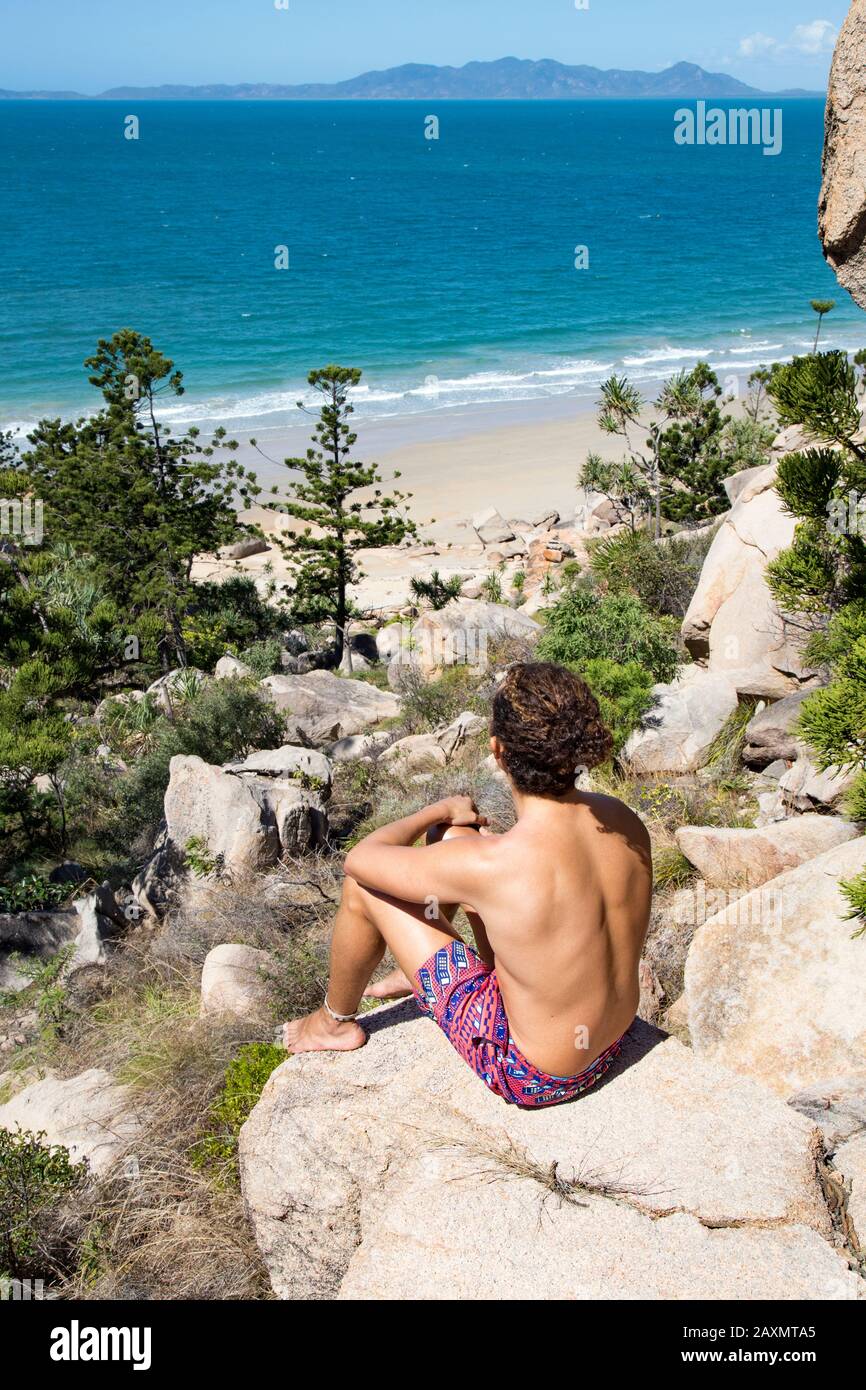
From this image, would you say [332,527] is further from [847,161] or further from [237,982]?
[847,161]

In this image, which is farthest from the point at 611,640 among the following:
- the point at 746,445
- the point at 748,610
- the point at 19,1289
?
the point at 746,445

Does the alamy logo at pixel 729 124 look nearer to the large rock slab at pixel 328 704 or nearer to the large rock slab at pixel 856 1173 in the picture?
the large rock slab at pixel 856 1173

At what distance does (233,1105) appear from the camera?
392cm

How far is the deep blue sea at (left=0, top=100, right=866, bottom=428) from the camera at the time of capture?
38562 millimetres

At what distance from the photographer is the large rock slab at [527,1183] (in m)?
2.72

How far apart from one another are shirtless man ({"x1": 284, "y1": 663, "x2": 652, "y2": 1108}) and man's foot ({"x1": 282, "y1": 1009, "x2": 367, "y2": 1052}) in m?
0.38

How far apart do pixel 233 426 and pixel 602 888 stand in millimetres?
31362

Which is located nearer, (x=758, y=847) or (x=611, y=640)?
(x=758, y=847)

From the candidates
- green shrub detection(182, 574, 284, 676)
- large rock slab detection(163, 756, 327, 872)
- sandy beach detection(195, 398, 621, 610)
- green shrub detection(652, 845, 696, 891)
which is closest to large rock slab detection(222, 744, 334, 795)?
large rock slab detection(163, 756, 327, 872)

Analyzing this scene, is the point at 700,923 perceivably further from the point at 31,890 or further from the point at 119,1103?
the point at 31,890

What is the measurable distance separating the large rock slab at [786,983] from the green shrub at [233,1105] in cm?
172

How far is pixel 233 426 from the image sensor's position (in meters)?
32.3

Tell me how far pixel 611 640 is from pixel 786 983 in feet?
16.7

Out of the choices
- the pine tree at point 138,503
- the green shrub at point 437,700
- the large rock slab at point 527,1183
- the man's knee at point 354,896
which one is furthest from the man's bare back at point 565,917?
the pine tree at point 138,503
